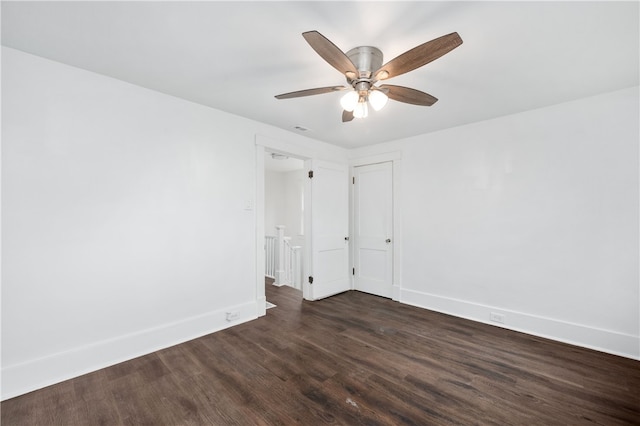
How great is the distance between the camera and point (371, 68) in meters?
1.89

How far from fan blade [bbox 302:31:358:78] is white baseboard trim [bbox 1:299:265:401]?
277cm

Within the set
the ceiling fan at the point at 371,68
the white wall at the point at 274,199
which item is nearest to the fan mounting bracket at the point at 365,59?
the ceiling fan at the point at 371,68

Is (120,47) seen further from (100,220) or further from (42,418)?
(42,418)

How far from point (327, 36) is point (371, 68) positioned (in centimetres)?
37

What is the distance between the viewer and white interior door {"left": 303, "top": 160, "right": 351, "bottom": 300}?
162 inches

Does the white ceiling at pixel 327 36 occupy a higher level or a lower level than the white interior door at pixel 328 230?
higher

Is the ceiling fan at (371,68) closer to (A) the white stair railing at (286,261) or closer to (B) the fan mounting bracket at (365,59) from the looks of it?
(B) the fan mounting bracket at (365,59)

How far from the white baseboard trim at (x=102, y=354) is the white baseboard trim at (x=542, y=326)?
2676mm

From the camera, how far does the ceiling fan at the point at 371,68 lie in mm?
1439

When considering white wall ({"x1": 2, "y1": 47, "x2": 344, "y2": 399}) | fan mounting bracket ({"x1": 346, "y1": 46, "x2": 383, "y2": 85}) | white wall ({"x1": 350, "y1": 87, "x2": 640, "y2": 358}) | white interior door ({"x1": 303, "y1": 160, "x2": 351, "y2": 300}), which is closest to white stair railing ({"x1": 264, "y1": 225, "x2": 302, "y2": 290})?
white interior door ({"x1": 303, "y1": 160, "x2": 351, "y2": 300})

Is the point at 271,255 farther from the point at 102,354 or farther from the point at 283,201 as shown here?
the point at 102,354

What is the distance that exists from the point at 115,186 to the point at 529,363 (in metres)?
4.02

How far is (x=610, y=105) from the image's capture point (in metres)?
2.58

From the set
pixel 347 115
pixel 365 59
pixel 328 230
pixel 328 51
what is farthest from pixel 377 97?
pixel 328 230
